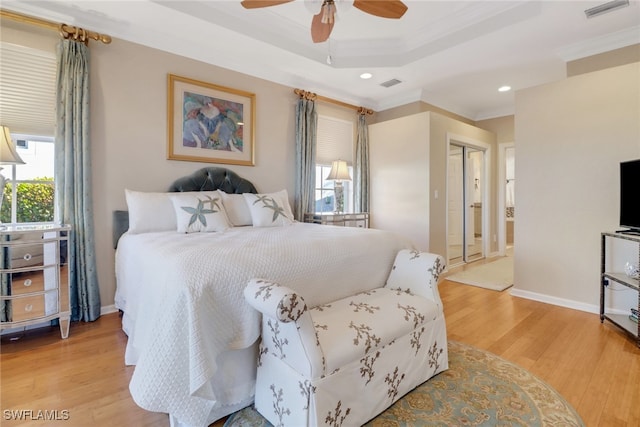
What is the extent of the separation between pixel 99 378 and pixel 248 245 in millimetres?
1208

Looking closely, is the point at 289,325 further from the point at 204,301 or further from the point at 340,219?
the point at 340,219

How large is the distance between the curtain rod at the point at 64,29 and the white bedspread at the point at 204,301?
2028mm

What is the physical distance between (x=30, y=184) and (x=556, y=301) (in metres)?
5.15

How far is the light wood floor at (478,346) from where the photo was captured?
153 centimetres

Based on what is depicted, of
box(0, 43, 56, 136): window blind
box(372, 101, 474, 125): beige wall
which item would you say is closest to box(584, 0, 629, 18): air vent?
box(372, 101, 474, 125): beige wall

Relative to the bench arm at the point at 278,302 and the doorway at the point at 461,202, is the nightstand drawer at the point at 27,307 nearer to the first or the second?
the bench arm at the point at 278,302

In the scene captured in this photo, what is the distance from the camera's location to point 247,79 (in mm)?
3639

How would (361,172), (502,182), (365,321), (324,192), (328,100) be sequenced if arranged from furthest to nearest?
(502,182) < (361,172) < (324,192) < (328,100) < (365,321)

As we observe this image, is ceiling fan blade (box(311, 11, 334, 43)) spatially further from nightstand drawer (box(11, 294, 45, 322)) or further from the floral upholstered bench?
nightstand drawer (box(11, 294, 45, 322))

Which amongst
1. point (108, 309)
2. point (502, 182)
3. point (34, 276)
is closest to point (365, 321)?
point (34, 276)

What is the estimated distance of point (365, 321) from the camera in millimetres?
1508

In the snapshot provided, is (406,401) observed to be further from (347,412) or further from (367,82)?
(367,82)

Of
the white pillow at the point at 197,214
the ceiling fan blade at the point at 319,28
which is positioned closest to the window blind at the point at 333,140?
the white pillow at the point at 197,214

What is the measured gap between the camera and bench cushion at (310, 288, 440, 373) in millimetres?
1324
